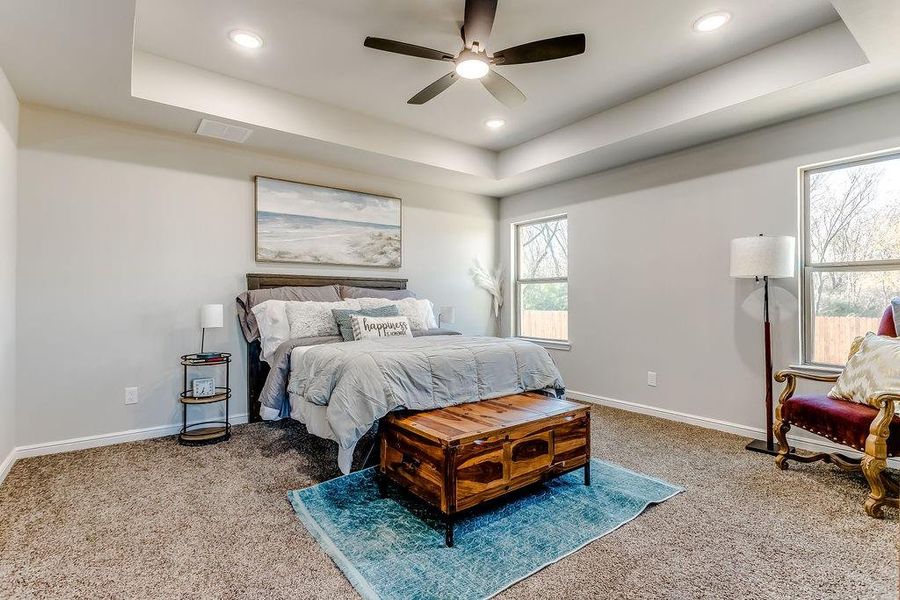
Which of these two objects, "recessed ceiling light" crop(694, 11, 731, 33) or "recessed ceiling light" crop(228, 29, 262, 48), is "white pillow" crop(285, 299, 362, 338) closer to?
"recessed ceiling light" crop(228, 29, 262, 48)

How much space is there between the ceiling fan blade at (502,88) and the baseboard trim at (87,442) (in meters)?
3.52

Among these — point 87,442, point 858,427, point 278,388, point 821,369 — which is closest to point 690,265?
point 821,369

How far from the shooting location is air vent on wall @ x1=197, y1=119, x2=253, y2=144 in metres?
3.39

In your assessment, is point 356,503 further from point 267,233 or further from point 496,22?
point 496,22

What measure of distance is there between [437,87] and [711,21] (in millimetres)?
Answer: 1678

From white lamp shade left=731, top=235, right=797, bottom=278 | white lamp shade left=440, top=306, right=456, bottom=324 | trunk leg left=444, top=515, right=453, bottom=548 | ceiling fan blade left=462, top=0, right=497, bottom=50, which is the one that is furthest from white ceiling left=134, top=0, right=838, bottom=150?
trunk leg left=444, top=515, right=453, bottom=548

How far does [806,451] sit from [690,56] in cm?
286

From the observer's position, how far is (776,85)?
112 inches

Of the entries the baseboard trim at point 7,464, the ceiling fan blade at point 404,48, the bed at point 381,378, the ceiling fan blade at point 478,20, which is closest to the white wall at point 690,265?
the bed at point 381,378

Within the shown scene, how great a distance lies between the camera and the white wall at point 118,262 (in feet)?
10.1

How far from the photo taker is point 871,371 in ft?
8.18

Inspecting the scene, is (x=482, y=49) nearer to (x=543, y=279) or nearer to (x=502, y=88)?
(x=502, y=88)

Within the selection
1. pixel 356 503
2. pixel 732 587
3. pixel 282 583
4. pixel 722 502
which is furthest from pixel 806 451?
pixel 282 583

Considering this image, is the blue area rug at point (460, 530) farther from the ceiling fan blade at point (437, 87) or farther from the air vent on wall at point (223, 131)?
the air vent on wall at point (223, 131)
